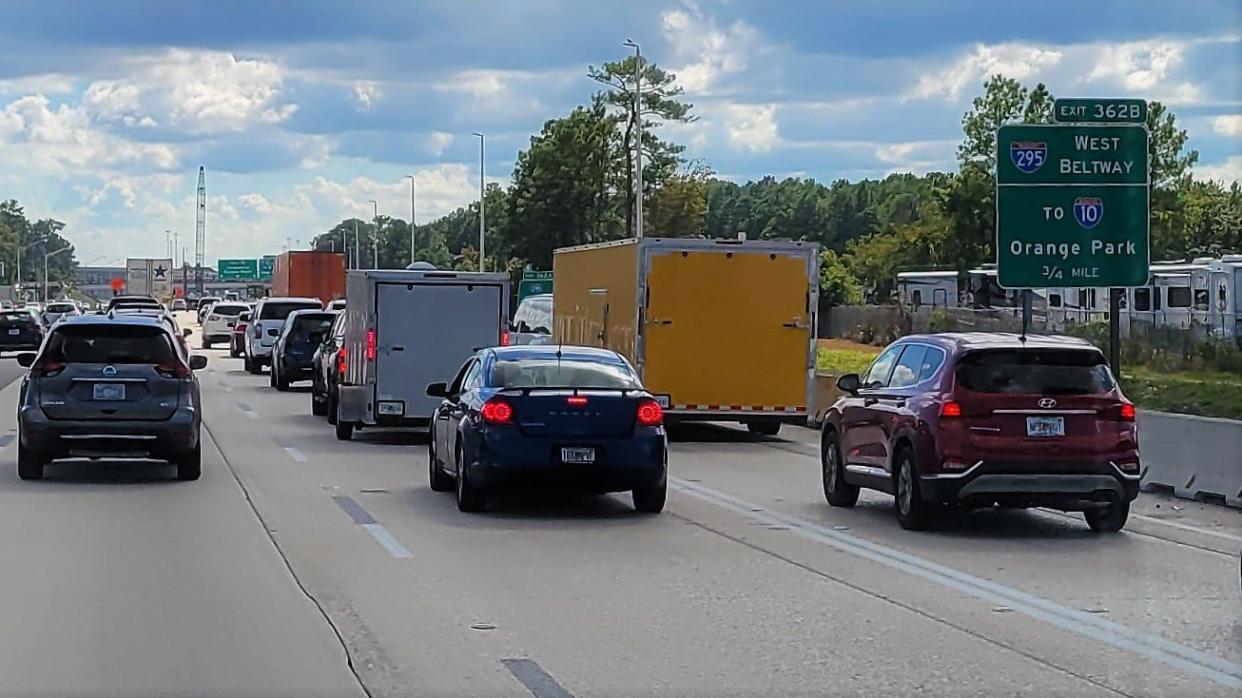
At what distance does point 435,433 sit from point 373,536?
371cm

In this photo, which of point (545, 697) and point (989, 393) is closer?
point (545, 697)

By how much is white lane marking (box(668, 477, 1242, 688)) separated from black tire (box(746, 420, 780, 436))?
9805mm

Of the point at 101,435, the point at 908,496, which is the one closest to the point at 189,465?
the point at 101,435

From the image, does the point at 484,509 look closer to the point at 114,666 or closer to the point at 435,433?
the point at 435,433

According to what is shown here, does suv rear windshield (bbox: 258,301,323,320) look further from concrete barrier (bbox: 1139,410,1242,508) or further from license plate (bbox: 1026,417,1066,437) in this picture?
license plate (bbox: 1026,417,1066,437)

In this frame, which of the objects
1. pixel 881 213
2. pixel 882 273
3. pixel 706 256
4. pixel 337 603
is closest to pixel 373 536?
pixel 337 603

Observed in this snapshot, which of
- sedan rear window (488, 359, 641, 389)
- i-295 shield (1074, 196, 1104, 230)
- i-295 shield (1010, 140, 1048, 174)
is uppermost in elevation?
i-295 shield (1010, 140, 1048, 174)

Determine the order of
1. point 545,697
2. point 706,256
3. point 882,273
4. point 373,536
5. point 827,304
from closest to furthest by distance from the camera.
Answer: point 545,697 < point 373,536 < point 706,256 < point 827,304 < point 882,273

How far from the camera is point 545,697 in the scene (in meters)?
8.45

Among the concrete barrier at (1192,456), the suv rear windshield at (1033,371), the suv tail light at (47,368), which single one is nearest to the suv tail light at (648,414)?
the suv rear windshield at (1033,371)

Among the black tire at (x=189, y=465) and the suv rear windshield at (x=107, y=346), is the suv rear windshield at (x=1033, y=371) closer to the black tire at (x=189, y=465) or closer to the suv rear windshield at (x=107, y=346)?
the black tire at (x=189, y=465)

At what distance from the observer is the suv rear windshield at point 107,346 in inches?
739

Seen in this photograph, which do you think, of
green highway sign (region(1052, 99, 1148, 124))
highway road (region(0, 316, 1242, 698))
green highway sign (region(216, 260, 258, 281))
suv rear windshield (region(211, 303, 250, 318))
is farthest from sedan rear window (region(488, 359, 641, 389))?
green highway sign (region(216, 260, 258, 281))

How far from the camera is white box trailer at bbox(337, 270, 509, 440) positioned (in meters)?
24.6
